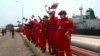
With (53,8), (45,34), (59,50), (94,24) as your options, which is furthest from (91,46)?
(94,24)

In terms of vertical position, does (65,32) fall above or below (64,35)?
above

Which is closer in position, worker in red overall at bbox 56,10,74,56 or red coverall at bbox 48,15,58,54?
worker in red overall at bbox 56,10,74,56

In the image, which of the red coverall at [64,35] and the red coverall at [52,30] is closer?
the red coverall at [64,35]

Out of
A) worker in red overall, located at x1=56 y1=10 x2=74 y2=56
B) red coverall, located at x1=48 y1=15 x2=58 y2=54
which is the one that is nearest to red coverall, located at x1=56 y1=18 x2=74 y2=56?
worker in red overall, located at x1=56 y1=10 x2=74 y2=56

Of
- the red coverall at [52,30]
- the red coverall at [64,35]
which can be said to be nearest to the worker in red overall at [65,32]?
the red coverall at [64,35]

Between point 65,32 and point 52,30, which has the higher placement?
point 65,32

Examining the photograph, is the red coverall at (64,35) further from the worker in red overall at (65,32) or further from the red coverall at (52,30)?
the red coverall at (52,30)

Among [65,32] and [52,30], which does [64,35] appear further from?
[52,30]

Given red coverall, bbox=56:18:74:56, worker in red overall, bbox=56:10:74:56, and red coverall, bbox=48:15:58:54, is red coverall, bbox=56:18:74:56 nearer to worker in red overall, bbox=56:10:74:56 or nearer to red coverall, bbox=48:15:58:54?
worker in red overall, bbox=56:10:74:56

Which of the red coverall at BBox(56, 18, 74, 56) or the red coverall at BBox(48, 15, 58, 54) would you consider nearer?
the red coverall at BBox(56, 18, 74, 56)

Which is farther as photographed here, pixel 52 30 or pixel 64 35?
pixel 52 30

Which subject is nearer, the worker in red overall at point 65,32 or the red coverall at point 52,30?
the worker in red overall at point 65,32

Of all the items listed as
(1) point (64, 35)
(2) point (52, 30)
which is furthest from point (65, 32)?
(2) point (52, 30)

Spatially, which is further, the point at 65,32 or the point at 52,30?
the point at 52,30
